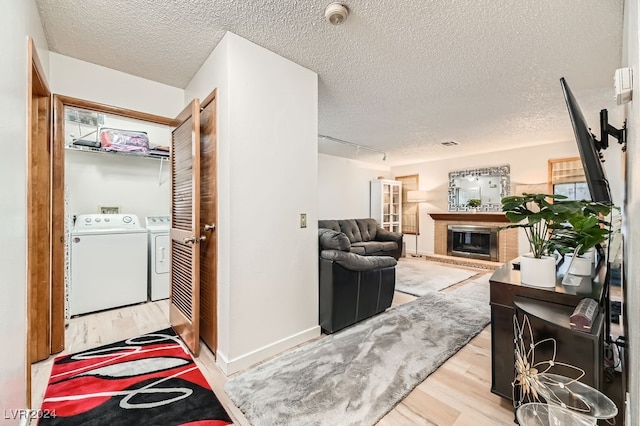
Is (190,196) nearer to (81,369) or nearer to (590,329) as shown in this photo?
(81,369)

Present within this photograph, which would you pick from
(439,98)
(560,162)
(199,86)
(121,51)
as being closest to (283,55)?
(199,86)

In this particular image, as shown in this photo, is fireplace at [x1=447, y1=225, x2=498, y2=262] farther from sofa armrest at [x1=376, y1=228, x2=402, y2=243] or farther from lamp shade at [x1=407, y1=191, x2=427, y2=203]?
sofa armrest at [x1=376, y1=228, x2=402, y2=243]

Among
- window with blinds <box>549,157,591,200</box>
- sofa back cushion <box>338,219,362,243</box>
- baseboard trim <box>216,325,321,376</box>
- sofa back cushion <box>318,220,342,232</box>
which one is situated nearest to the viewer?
baseboard trim <box>216,325,321,376</box>

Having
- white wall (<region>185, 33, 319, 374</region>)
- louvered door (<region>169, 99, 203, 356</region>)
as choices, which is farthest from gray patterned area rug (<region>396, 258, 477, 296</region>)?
louvered door (<region>169, 99, 203, 356</region>)

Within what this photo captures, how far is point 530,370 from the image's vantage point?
3.26 feet

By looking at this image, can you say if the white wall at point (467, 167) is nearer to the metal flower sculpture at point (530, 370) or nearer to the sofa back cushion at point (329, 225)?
the sofa back cushion at point (329, 225)

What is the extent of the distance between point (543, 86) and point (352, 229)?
12.2 feet

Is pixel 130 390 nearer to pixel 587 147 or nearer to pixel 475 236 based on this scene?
pixel 587 147

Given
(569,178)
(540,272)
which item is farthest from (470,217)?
(540,272)

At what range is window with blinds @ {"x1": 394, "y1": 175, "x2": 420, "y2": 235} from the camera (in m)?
6.93

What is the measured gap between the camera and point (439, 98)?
9.91 ft

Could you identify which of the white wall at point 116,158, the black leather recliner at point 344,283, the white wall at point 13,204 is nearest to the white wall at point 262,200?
the black leather recliner at point 344,283

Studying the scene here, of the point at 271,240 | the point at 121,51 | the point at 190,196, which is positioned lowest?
the point at 271,240

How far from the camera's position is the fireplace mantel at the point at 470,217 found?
5414mm
